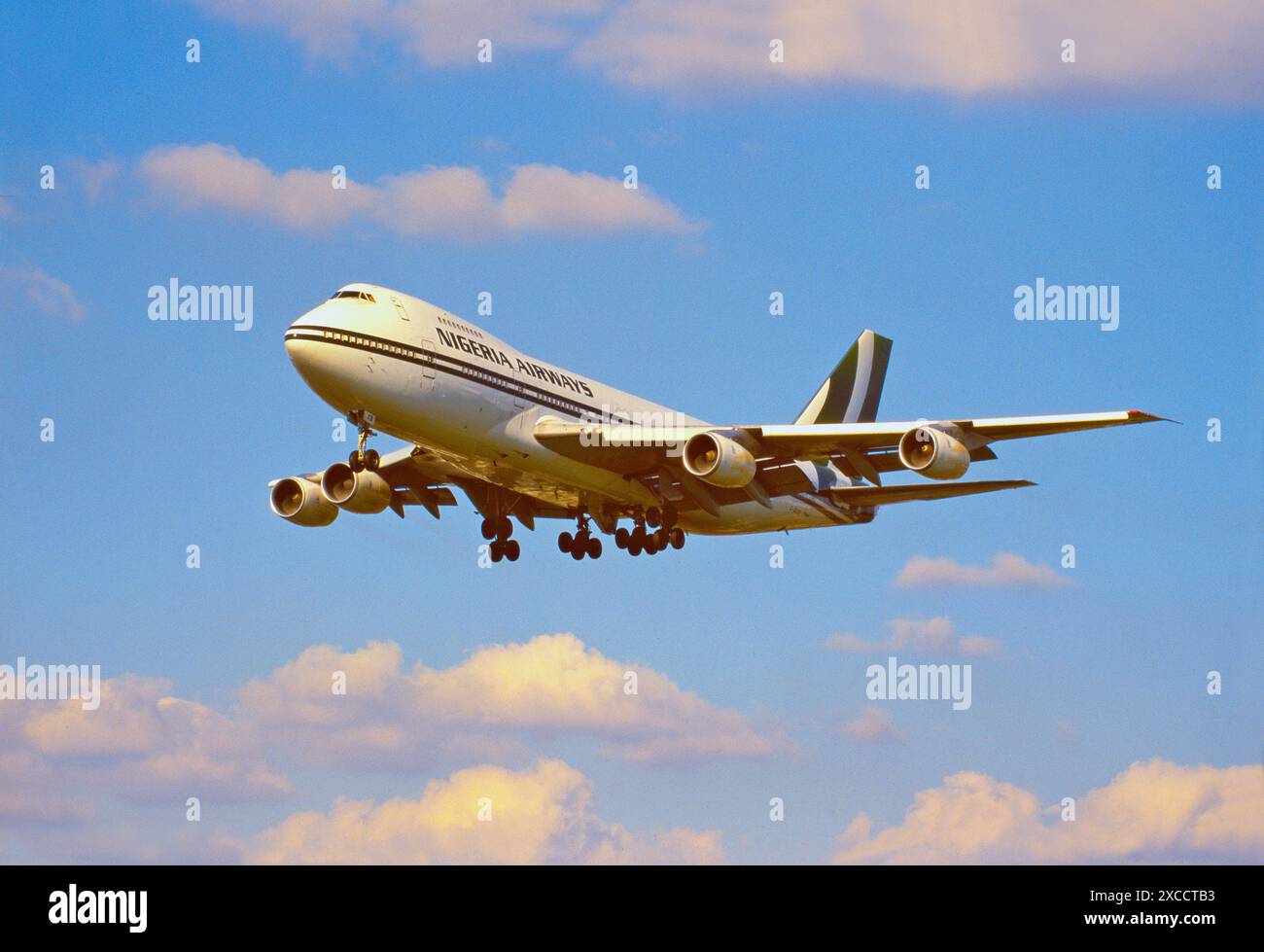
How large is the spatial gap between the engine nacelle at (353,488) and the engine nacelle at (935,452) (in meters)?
17.0

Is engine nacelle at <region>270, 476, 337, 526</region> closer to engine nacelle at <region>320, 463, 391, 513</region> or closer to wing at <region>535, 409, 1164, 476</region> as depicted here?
engine nacelle at <region>320, 463, 391, 513</region>

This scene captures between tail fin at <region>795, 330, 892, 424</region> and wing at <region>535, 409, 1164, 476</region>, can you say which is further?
tail fin at <region>795, 330, 892, 424</region>

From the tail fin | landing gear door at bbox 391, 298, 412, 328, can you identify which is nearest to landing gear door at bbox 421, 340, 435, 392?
landing gear door at bbox 391, 298, 412, 328

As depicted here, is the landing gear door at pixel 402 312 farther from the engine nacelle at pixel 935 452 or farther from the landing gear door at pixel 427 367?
the engine nacelle at pixel 935 452

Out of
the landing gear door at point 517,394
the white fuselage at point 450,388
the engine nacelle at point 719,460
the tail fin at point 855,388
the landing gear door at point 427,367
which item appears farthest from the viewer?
the tail fin at point 855,388

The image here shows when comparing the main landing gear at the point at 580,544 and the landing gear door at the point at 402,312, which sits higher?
the landing gear door at the point at 402,312

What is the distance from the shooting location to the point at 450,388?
51406mm

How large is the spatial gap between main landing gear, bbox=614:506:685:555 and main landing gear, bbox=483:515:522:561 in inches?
136

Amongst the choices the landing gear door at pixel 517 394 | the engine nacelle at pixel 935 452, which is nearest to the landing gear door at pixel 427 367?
the landing gear door at pixel 517 394

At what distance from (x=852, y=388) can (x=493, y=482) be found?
17.5 metres

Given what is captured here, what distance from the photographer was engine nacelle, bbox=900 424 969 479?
51.6 metres

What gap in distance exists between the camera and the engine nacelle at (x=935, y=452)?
2031 inches
